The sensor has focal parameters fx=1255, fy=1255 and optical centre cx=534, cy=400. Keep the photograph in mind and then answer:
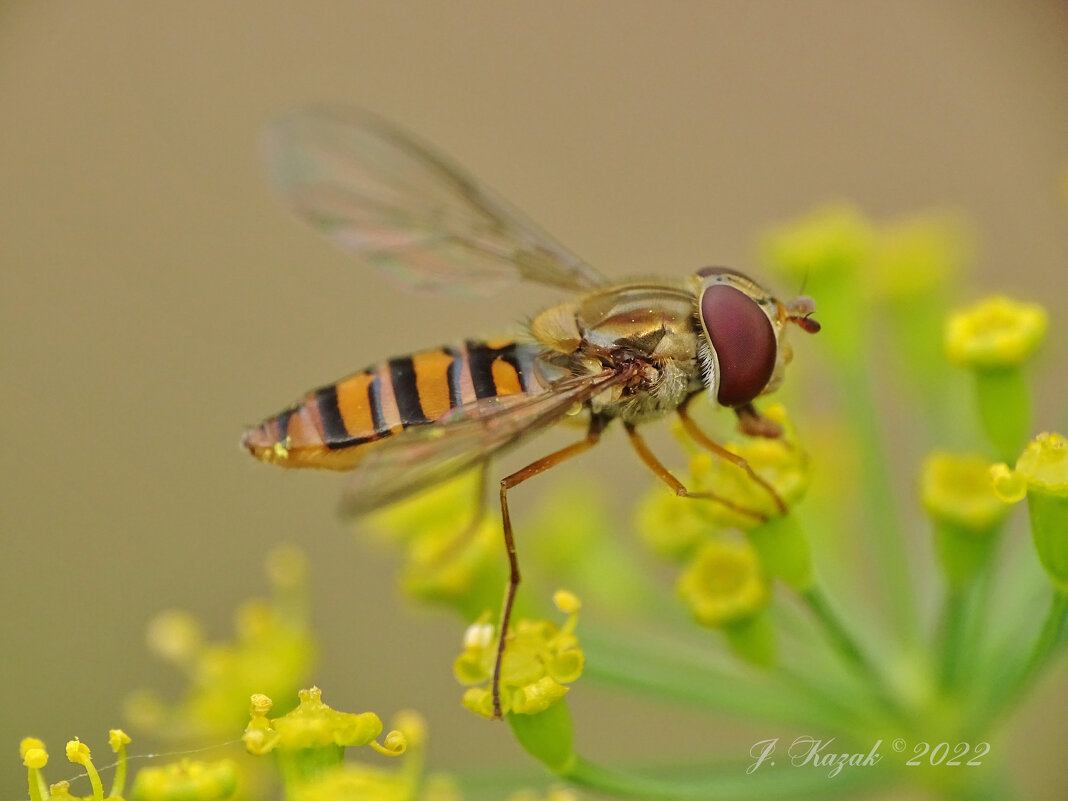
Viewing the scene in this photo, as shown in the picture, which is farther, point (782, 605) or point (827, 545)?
point (827, 545)

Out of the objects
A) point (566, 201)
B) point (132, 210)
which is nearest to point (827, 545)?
point (566, 201)

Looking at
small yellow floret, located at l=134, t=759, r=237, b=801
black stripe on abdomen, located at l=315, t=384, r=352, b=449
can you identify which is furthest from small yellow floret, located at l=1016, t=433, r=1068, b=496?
small yellow floret, located at l=134, t=759, r=237, b=801

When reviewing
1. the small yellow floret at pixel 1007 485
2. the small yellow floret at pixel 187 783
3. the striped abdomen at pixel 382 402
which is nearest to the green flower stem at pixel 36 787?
the small yellow floret at pixel 187 783

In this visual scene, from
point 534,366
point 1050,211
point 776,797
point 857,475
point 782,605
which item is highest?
point 1050,211

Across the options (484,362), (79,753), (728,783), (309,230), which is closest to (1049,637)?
(728,783)

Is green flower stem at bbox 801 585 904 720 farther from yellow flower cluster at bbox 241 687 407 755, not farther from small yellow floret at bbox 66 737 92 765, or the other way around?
small yellow floret at bbox 66 737 92 765

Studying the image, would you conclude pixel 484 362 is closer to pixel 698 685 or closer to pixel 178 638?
pixel 698 685

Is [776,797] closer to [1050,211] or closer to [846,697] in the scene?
[846,697]
